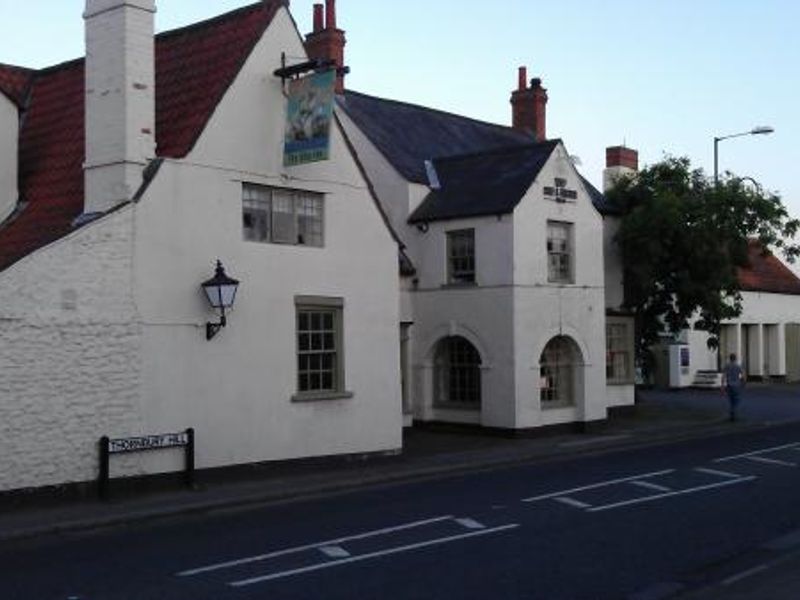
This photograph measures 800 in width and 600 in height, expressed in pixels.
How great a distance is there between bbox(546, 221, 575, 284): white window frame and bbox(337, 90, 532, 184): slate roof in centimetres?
339

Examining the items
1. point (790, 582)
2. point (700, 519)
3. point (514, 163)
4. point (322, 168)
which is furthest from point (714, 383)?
point (790, 582)

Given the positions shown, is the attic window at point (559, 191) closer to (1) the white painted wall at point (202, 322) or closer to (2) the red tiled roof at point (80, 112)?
(1) the white painted wall at point (202, 322)

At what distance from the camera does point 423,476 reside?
17906mm

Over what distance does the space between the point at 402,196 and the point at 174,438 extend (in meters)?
10.9

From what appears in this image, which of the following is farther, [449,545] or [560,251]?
[560,251]

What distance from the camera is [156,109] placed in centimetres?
1792

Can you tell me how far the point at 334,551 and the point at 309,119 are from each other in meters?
8.38

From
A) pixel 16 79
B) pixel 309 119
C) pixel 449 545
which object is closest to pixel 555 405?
pixel 309 119

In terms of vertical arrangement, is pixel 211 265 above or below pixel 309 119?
below

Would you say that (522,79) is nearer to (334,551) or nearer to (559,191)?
(559,191)

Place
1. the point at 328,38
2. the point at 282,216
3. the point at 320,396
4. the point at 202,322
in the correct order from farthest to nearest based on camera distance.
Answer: the point at 328,38 → the point at 320,396 → the point at 282,216 → the point at 202,322

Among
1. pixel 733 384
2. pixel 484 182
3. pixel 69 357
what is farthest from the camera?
pixel 733 384

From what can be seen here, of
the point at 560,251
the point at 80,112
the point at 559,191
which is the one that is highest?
the point at 80,112

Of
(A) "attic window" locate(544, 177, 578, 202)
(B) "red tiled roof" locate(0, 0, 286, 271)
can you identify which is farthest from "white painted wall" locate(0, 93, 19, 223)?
(A) "attic window" locate(544, 177, 578, 202)
